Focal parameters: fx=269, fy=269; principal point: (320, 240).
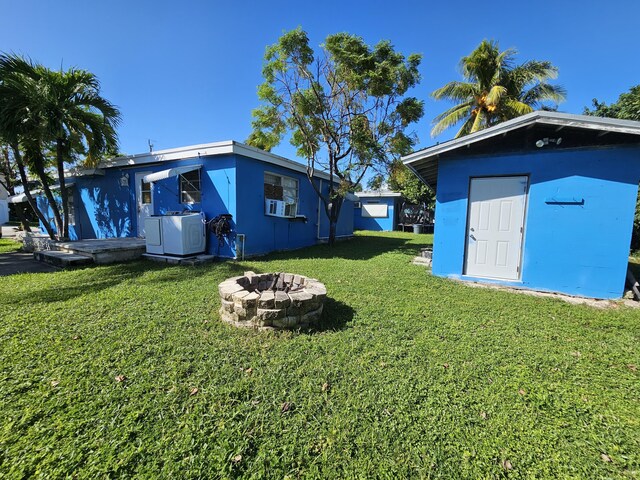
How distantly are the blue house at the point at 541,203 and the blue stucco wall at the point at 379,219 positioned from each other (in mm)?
15995

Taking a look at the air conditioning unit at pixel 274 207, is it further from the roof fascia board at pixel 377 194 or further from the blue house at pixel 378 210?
the blue house at pixel 378 210

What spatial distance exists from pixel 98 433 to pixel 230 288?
6.02 ft

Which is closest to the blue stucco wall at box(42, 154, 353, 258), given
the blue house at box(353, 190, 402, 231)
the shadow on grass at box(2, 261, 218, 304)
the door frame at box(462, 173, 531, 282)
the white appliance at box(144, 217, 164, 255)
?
the white appliance at box(144, 217, 164, 255)

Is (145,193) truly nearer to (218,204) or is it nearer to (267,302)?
(218,204)

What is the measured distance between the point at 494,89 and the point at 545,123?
9722mm

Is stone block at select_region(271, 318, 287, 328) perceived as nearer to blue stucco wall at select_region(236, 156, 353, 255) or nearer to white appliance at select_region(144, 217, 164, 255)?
blue stucco wall at select_region(236, 156, 353, 255)

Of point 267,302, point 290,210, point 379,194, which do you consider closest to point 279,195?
point 290,210

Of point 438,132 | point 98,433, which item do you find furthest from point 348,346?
point 438,132

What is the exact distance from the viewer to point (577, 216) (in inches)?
188

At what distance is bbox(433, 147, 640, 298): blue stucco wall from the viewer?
449 cm

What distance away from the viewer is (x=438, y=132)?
14.9 metres

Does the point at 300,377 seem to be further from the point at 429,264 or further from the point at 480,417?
the point at 429,264

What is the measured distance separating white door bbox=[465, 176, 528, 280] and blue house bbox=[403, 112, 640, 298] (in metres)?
0.02

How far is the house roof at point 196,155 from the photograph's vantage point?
7.02 m
